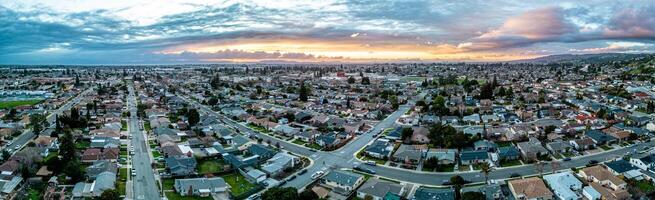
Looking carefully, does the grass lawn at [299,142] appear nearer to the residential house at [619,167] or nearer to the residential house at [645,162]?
the residential house at [619,167]

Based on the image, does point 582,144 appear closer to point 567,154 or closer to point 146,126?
point 567,154

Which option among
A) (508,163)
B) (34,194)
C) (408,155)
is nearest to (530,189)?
(508,163)

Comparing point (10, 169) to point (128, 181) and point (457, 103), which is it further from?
point (457, 103)

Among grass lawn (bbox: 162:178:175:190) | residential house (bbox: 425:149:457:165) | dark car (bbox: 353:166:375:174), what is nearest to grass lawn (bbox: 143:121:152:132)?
grass lawn (bbox: 162:178:175:190)

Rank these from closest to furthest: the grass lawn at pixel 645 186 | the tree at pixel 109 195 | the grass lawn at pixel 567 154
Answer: the tree at pixel 109 195
the grass lawn at pixel 645 186
the grass lawn at pixel 567 154

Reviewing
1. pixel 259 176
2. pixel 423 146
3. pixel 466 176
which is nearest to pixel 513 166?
pixel 466 176

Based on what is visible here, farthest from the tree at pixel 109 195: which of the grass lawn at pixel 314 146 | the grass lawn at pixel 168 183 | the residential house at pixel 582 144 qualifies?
the residential house at pixel 582 144

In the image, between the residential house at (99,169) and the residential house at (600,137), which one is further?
the residential house at (600,137)
